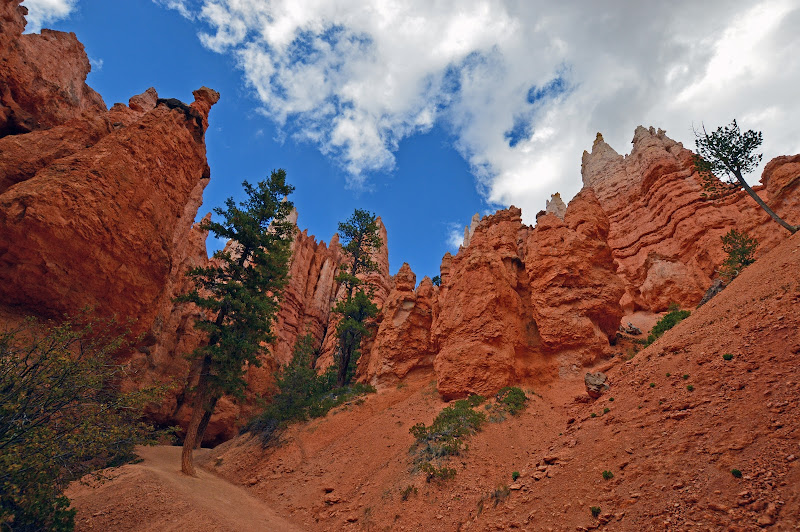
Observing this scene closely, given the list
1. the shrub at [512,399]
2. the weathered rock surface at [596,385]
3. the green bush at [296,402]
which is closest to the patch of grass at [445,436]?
the shrub at [512,399]

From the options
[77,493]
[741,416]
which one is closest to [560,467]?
[741,416]

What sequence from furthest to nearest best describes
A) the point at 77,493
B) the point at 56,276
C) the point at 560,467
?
the point at 56,276
the point at 77,493
the point at 560,467

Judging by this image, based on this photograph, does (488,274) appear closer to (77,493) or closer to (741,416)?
(741,416)

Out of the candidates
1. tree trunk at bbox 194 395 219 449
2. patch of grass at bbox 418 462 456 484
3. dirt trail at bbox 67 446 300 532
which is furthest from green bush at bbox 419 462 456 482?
tree trunk at bbox 194 395 219 449

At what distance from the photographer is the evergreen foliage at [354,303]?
99.3 ft

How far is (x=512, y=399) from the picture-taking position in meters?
17.9

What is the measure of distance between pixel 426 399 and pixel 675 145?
5421 cm

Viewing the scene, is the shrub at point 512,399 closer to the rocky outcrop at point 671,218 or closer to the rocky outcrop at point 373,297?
the rocky outcrop at point 373,297

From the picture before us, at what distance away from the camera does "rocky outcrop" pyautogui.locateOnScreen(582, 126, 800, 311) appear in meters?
29.1

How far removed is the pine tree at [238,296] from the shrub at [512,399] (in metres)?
14.0

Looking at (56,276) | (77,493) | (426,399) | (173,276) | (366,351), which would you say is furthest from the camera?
(366,351)

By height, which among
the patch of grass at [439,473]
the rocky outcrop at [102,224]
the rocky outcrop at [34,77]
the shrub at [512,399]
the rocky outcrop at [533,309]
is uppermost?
the rocky outcrop at [34,77]

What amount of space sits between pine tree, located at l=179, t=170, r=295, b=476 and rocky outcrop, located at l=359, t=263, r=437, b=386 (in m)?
9.71

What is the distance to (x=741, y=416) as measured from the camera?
25.9 ft
